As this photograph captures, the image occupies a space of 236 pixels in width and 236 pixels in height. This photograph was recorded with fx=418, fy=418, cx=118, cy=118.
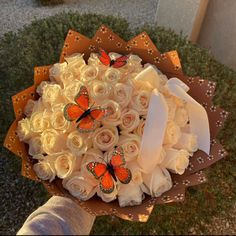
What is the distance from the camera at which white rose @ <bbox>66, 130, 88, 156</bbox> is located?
1243 mm

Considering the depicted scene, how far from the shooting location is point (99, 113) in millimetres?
1248

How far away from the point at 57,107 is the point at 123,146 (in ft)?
0.81

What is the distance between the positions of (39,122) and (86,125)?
0.17 m

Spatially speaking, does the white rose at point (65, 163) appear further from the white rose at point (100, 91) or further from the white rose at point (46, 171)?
the white rose at point (100, 91)

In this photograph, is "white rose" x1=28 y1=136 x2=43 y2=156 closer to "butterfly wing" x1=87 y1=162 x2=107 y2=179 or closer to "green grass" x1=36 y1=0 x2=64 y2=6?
"butterfly wing" x1=87 y1=162 x2=107 y2=179

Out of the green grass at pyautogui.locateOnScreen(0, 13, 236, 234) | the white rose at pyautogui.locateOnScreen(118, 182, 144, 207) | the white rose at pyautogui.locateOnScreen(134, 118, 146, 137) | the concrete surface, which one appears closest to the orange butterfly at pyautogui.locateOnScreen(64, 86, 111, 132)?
the white rose at pyautogui.locateOnScreen(134, 118, 146, 137)

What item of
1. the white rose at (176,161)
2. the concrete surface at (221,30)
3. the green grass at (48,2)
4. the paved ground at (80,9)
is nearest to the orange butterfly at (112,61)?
the white rose at (176,161)

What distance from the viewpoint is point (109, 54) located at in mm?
1498

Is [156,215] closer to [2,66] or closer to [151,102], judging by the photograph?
[151,102]

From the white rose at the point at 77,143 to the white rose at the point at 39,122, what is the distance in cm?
10

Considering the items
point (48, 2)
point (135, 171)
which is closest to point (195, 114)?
point (135, 171)

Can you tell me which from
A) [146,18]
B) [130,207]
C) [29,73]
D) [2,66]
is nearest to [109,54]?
[130,207]

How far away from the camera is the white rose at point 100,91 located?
128 centimetres

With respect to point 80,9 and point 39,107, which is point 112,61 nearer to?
point 39,107
